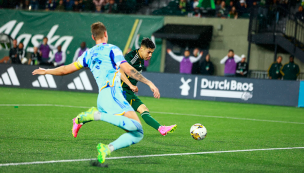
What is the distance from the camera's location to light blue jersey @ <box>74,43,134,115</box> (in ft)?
18.3

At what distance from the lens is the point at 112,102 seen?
5559 millimetres

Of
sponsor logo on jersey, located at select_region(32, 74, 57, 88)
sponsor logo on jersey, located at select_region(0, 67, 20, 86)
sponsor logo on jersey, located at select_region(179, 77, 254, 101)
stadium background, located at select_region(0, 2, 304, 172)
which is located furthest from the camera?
sponsor logo on jersey, located at select_region(0, 67, 20, 86)

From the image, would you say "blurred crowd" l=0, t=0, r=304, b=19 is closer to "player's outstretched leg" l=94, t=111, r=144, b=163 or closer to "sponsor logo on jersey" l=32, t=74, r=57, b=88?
"sponsor logo on jersey" l=32, t=74, r=57, b=88

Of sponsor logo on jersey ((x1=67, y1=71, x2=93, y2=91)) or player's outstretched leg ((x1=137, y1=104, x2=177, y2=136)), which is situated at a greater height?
player's outstretched leg ((x1=137, y1=104, x2=177, y2=136))

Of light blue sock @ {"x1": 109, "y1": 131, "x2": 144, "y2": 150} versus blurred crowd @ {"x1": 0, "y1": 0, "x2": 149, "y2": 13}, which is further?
blurred crowd @ {"x1": 0, "y1": 0, "x2": 149, "y2": 13}

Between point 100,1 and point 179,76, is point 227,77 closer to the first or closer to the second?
point 179,76

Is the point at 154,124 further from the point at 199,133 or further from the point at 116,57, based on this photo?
the point at 116,57

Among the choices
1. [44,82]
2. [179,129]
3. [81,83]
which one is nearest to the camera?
[179,129]

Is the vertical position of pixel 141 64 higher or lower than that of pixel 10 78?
higher

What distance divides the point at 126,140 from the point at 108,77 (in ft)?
2.85

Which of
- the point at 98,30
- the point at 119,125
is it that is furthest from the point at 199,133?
the point at 98,30

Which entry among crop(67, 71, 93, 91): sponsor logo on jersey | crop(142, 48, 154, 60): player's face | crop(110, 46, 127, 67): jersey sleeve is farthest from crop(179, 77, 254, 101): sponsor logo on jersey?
crop(110, 46, 127, 67): jersey sleeve

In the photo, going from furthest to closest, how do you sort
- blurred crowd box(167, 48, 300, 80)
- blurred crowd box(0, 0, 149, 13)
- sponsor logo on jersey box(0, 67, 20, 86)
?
1. blurred crowd box(0, 0, 149, 13)
2. sponsor logo on jersey box(0, 67, 20, 86)
3. blurred crowd box(167, 48, 300, 80)

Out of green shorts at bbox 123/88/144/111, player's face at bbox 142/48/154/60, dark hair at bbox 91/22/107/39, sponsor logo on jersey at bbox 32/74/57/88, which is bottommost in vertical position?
sponsor logo on jersey at bbox 32/74/57/88
